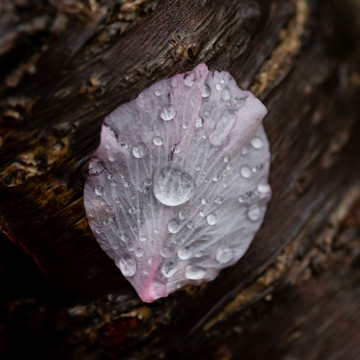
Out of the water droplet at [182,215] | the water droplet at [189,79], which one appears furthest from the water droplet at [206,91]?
the water droplet at [182,215]

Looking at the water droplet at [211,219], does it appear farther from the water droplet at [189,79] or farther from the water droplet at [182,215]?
the water droplet at [189,79]

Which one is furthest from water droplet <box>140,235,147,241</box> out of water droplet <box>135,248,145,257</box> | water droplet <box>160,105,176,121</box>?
water droplet <box>160,105,176,121</box>

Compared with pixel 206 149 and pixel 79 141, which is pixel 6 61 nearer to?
pixel 79 141

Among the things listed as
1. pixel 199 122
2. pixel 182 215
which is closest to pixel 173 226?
pixel 182 215

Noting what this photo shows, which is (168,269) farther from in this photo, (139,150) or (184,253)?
(139,150)

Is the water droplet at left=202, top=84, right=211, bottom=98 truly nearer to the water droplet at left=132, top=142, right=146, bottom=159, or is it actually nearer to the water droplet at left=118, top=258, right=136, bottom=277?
the water droplet at left=132, top=142, right=146, bottom=159
